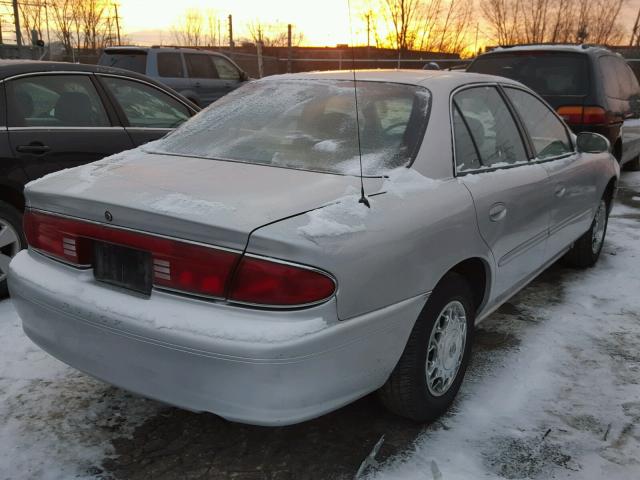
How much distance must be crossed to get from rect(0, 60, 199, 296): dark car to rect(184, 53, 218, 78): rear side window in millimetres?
9423

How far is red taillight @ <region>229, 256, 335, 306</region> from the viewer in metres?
1.98

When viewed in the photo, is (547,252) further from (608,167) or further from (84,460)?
(84,460)

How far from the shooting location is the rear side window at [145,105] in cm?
474

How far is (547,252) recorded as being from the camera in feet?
12.4

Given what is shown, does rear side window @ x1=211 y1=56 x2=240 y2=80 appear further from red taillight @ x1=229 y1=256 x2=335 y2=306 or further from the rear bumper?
red taillight @ x1=229 y1=256 x2=335 y2=306

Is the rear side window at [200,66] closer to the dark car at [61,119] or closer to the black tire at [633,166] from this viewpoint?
the black tire at [633,166]

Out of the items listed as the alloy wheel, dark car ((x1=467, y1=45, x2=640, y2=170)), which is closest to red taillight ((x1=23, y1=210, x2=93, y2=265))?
the alloy wheel

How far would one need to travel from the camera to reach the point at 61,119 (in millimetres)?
4355

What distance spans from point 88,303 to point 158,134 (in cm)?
277

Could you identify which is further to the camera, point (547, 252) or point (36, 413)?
point (547, 252)

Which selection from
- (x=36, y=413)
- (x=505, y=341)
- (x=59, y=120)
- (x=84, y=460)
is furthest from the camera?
(x=59, y=120)

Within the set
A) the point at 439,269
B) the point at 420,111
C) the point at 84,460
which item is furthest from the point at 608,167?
the point at 84,460

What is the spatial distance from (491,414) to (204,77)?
12.7m

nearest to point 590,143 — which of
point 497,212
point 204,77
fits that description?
point 497,212
